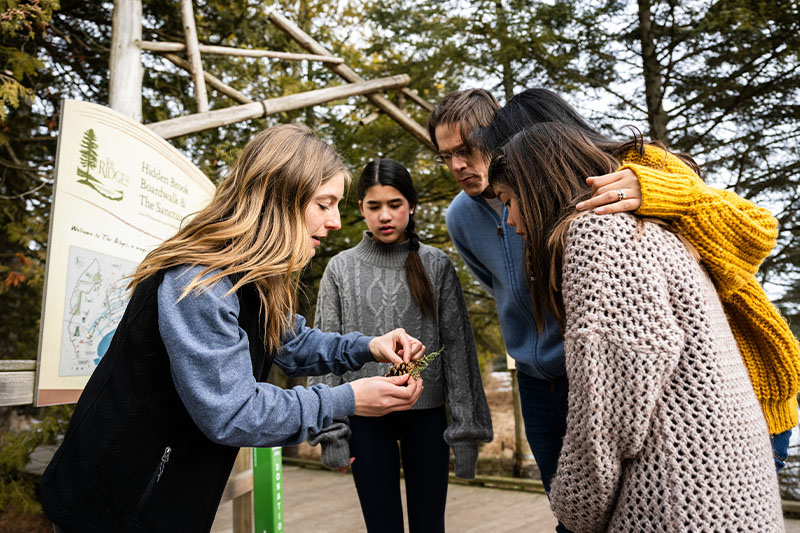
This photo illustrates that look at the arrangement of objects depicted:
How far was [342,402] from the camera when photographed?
137 cm

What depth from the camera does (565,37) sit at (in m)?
4.54

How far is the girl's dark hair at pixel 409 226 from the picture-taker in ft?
7.61

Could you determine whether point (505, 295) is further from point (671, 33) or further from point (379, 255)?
point (671, 33)

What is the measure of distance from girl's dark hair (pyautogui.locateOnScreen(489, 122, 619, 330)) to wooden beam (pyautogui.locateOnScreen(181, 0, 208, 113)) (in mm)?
2659

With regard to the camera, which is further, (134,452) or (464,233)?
(464,233)

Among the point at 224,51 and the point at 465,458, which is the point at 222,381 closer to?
the point at 465,458

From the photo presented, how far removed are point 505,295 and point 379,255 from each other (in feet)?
2.13

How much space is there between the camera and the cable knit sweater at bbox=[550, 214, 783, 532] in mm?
1047

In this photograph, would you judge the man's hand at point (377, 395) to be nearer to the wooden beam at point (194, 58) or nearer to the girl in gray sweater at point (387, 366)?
the girl in gray sweater at point (387, 366)

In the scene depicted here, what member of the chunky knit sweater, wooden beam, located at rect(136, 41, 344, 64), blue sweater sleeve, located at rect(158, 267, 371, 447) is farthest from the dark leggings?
wooden beam, located at rect(136, 41, 344, 64)

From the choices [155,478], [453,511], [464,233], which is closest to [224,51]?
[464,233]

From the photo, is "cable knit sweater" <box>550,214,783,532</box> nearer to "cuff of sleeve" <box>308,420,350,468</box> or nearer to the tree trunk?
"cuff of sleeve" <box>308,420,350,468</box>

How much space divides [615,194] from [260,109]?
3.05 meters

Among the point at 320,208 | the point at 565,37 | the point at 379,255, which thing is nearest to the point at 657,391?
the point at 320,208
